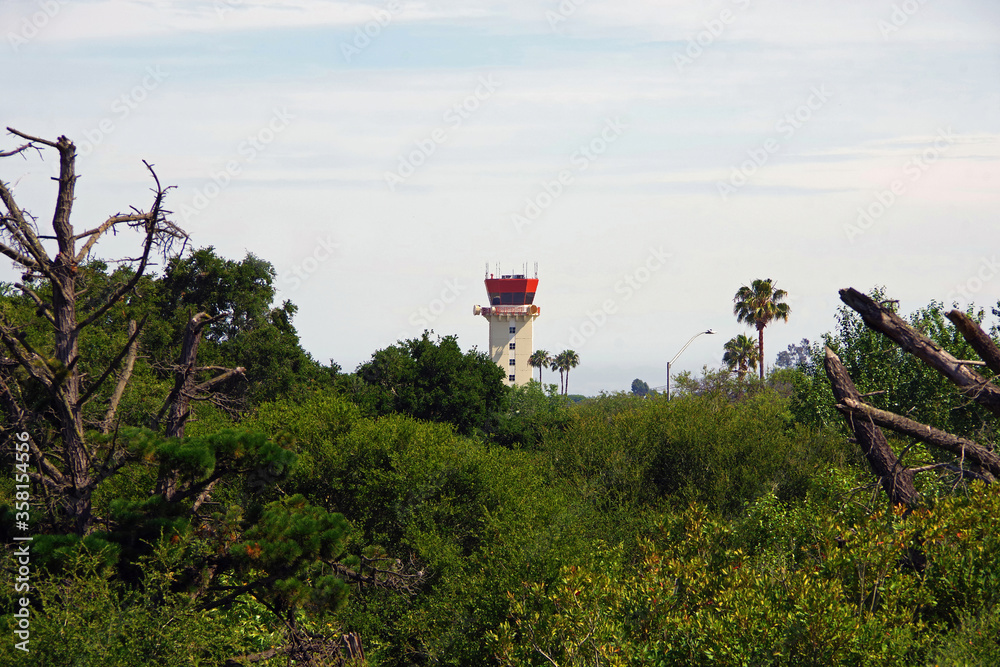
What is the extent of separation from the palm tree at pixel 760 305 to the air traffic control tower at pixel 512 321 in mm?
53932

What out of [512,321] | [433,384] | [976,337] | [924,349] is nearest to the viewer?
[976,337]

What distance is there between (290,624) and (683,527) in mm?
6750

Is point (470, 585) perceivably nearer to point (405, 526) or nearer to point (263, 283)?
point (405, 526)

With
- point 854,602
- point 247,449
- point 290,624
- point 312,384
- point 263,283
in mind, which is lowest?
point 290,624

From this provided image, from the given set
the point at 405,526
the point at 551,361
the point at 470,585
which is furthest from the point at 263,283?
the point at 551,361

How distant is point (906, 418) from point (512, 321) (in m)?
110

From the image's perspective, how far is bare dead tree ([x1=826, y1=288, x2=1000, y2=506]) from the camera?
1205 cm

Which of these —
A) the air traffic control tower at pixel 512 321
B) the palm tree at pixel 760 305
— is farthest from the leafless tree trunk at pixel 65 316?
the air traffic control tower at pixel 512 321

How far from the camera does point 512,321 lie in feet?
405

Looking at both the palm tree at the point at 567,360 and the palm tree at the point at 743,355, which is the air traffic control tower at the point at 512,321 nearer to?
the palm tree at the point at 567,360

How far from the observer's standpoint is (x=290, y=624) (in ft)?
46.5

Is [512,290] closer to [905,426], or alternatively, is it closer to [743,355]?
[743,355]

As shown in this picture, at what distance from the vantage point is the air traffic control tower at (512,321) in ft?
401

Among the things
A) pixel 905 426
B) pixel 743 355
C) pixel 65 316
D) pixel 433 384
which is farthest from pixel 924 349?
pixel 743 355
